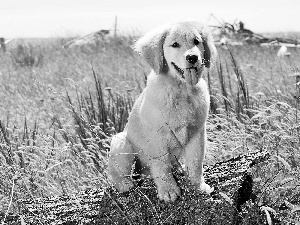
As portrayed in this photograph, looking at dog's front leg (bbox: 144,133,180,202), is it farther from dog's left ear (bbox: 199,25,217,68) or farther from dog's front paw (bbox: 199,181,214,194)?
dog's left ear (bbox: 199,25,217,68)

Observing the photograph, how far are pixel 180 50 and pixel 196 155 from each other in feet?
2.00

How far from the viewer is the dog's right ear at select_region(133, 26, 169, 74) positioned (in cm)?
292

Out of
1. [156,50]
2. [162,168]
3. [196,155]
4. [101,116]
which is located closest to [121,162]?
[162,168]

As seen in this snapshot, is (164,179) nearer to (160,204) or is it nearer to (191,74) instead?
(160,204)

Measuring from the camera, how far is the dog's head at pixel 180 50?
278 centimetres

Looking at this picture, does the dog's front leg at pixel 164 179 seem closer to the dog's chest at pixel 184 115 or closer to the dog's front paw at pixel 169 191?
the dog's front paw at pixel 169 191

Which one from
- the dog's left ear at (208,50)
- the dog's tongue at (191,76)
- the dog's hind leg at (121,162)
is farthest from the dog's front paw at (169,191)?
the dog's left ear at (208,50)

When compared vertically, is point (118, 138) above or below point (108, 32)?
above

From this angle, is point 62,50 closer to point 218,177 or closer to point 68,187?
point 68,187

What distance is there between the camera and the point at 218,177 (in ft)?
11.4

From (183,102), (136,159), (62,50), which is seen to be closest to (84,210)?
(136,159)

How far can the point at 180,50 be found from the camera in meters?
2.82

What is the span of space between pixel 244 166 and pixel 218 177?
0.64 ft

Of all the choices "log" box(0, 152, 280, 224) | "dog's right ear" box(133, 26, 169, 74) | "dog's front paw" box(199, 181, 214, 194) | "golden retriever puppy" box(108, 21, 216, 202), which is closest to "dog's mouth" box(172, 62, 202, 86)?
"golden retriever puppy" box(108, 21, 216, 202)
